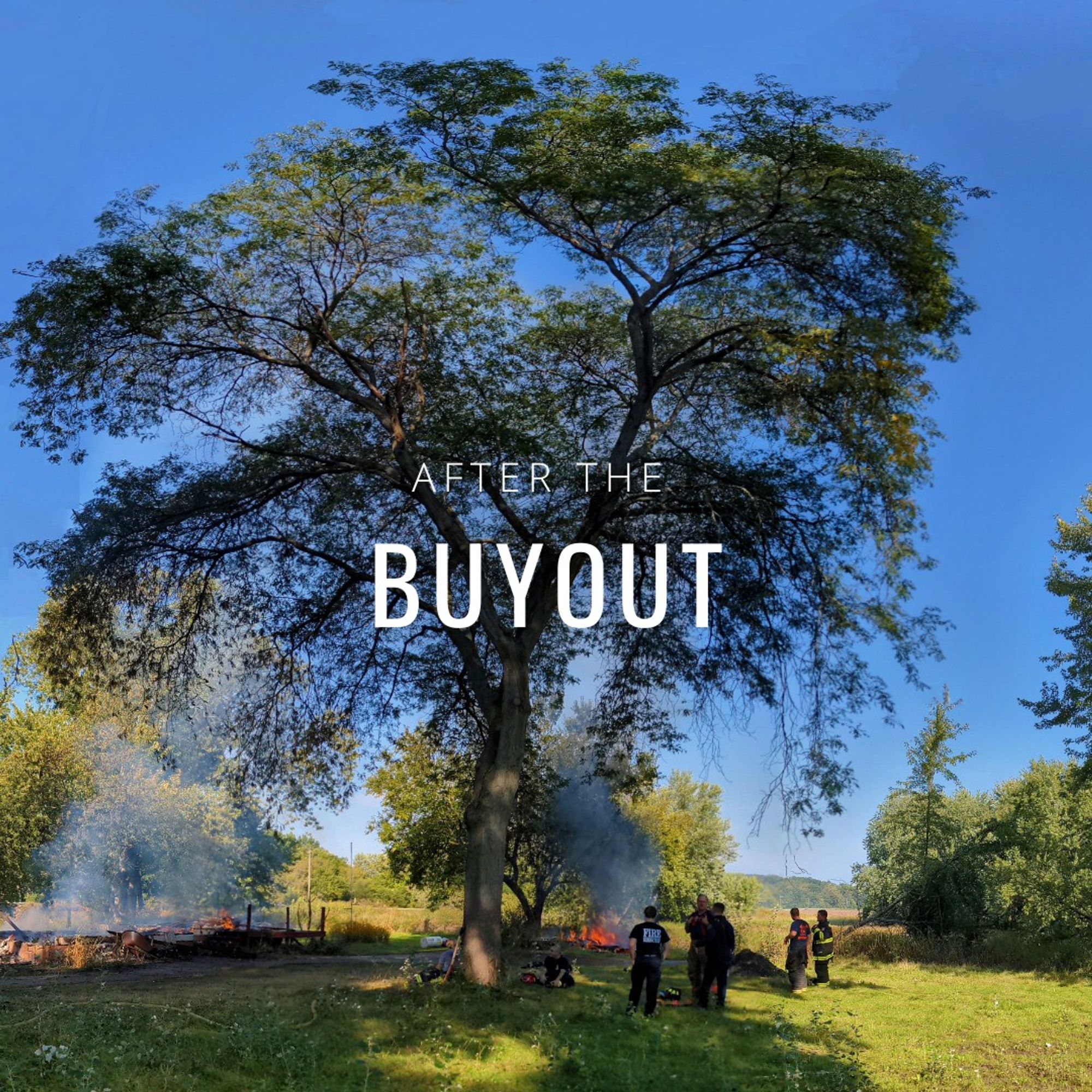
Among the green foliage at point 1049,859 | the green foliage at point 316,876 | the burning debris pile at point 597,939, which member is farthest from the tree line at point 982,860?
the green foliage at point 316,876

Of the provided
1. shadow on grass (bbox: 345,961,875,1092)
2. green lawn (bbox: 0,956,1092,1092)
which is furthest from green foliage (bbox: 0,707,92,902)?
shadow on grass (bbox: 345,961,875,1092)

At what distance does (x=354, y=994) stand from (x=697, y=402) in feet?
40.1

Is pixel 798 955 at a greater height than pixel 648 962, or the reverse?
pixel 648 962

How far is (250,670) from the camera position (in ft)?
73.7

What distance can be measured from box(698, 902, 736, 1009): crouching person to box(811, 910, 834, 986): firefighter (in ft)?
15.8

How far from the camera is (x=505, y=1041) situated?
41.3 feet

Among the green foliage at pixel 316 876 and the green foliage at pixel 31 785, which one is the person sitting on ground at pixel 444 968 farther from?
the green foliage at pixel 316 876

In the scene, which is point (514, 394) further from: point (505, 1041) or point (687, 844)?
point (687, 844)

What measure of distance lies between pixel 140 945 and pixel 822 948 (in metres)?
15.5

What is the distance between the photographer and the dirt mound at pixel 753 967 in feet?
72.7

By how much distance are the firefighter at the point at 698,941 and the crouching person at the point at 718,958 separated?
7 cm

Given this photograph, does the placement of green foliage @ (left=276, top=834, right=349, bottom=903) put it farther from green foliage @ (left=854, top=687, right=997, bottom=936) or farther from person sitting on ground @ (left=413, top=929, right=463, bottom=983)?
person sitting on ground @ (left=413, top=929, right=463, bottom=983)

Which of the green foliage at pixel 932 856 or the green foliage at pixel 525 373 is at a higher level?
the green foliage at pixel 525 373

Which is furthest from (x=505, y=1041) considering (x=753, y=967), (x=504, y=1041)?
(x=753, y=967)
